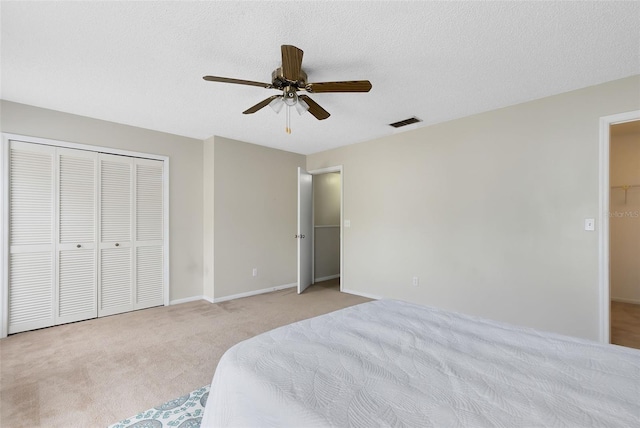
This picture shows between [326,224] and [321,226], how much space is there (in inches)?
6.8

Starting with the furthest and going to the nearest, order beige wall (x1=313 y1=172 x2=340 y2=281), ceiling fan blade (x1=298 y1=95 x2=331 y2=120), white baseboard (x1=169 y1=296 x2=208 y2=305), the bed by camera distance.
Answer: beige wall (x1=313 y1=172 x2=340 y2=281) < white baseboard (x1=169 y1=296 x2=208 y2=305) < ceiling fan blade (x1=298 y1=95 x2=331 y2=120) < the bed

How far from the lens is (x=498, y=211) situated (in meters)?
3.11

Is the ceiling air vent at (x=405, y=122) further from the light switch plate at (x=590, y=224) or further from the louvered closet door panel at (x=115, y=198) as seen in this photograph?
the louvered closet door panel at (x=115, y=198)

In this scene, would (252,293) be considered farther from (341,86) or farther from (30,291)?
(341,86)

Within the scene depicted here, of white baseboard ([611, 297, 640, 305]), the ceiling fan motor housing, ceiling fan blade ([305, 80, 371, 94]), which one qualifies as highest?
the ceiling fan motor housing

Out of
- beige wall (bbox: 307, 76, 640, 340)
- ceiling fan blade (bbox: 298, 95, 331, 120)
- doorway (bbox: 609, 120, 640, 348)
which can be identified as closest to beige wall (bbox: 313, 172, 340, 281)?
beige wall (bbox: 307, 76, 640, 340)

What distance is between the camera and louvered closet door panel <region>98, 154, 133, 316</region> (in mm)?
3500

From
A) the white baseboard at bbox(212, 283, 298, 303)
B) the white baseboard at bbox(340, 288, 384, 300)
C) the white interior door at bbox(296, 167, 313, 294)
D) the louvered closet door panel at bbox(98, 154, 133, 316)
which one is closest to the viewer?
the louvered closet door panel at bbox(98, 154, 133, 316)

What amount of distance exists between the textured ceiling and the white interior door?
6.11 feet

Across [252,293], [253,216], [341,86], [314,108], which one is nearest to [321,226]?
[253,216]

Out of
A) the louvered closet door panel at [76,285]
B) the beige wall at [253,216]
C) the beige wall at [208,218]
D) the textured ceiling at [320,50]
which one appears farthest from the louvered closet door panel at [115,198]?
the beige wall at [253,216]

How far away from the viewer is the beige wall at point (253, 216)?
4176 millimetres

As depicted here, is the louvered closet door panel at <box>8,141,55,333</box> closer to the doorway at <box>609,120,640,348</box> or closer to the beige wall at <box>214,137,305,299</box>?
the beige wall at <box>214,137,305,299</box>

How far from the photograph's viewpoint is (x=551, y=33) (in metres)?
1.84
